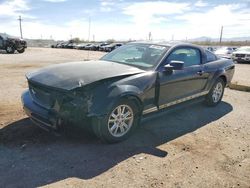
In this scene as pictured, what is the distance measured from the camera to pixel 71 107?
12.6 feet

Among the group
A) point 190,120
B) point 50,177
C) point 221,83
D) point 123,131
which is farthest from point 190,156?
point 221,83

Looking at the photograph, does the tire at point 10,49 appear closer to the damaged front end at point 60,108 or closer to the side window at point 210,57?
the side window at point 210,57

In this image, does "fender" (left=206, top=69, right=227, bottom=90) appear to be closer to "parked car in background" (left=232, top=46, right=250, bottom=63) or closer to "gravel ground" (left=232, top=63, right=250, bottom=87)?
"gravel ground" (left=232, top=63, right=250, bottom=87)

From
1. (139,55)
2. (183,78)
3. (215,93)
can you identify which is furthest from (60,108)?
(215,93)

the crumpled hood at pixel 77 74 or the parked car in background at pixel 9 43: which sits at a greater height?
the crumpled hood at pixel 77 74

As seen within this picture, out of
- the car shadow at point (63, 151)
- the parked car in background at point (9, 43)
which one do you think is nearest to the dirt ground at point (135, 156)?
the car shadow at point (63, 151)

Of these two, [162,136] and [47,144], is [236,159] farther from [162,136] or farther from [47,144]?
[47,144]

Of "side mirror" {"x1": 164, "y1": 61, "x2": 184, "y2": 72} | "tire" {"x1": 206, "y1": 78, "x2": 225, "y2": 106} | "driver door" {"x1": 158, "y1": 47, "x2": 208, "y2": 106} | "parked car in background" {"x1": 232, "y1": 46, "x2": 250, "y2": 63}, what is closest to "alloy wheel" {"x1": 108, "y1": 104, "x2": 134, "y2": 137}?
"driver door" {"x1": 158, "y1": 47, "x2": 208, "y2": 106}

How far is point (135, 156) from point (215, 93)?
11.6ft

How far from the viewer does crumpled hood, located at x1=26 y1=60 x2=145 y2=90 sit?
157 inches

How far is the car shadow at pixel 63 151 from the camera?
341cm

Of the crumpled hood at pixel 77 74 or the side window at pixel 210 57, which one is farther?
the side window at pixel 210 57

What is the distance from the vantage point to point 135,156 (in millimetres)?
3984

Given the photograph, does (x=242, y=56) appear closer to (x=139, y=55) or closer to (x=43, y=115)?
(x=139, y=55)
